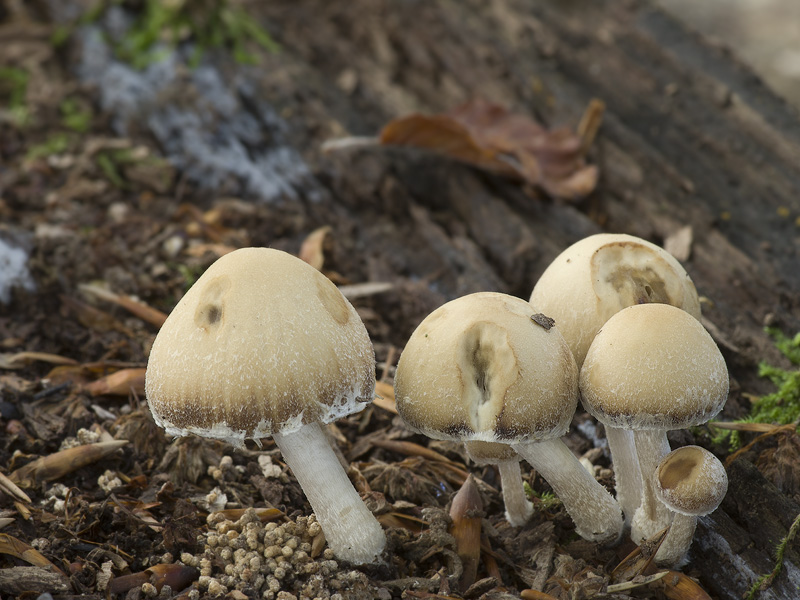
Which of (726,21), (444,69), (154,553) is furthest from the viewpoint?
(726,21)

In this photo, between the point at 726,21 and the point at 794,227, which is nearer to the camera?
the point at 794,227

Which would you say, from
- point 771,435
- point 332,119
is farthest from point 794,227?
point 332,119

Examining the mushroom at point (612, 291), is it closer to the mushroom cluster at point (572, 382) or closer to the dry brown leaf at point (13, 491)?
the mushroom cluster at point (572, 382)

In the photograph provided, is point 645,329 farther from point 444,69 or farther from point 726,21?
point 726,21

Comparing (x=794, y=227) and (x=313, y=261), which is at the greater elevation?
(x=794, y=227)

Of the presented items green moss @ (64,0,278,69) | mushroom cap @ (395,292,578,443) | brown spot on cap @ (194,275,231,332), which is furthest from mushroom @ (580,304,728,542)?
green moss @ (64,0,278,69)

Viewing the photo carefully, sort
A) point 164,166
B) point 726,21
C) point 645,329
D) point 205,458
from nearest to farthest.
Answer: point 645,329 → point 205,458 → point 164,166 → point 726,21

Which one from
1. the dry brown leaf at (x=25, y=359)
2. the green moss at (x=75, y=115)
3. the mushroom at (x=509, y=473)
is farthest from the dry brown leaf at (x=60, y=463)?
the green moss at (x=75, y=115)

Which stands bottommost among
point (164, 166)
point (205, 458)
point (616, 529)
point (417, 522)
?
point (164, 166)
